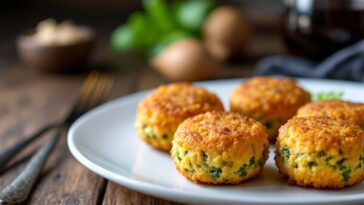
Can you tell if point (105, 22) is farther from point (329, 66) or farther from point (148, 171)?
point (148, 171)

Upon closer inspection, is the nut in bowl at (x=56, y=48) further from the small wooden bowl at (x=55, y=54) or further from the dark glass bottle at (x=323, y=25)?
the dark glass bottle at (x=323, y=25)

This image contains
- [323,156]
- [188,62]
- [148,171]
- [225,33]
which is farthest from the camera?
[225,33]

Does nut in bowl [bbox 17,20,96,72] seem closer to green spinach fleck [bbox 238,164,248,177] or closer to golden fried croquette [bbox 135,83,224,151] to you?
golden fried croquette [bbox 135,83,224,151]

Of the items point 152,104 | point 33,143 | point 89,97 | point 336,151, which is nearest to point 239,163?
point 336,151

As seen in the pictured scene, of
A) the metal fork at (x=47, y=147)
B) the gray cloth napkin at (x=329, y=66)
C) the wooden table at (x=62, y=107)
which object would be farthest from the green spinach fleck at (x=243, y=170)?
the gray cloth napkin at (x=329, y=66)

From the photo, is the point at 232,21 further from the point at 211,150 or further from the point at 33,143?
the point at 211,150

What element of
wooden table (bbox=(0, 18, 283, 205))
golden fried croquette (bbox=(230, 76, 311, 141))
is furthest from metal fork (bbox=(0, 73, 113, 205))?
golden fried croquette (bbox=(230, 76, 311, 141))

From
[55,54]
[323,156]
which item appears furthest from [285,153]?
[55,54]
